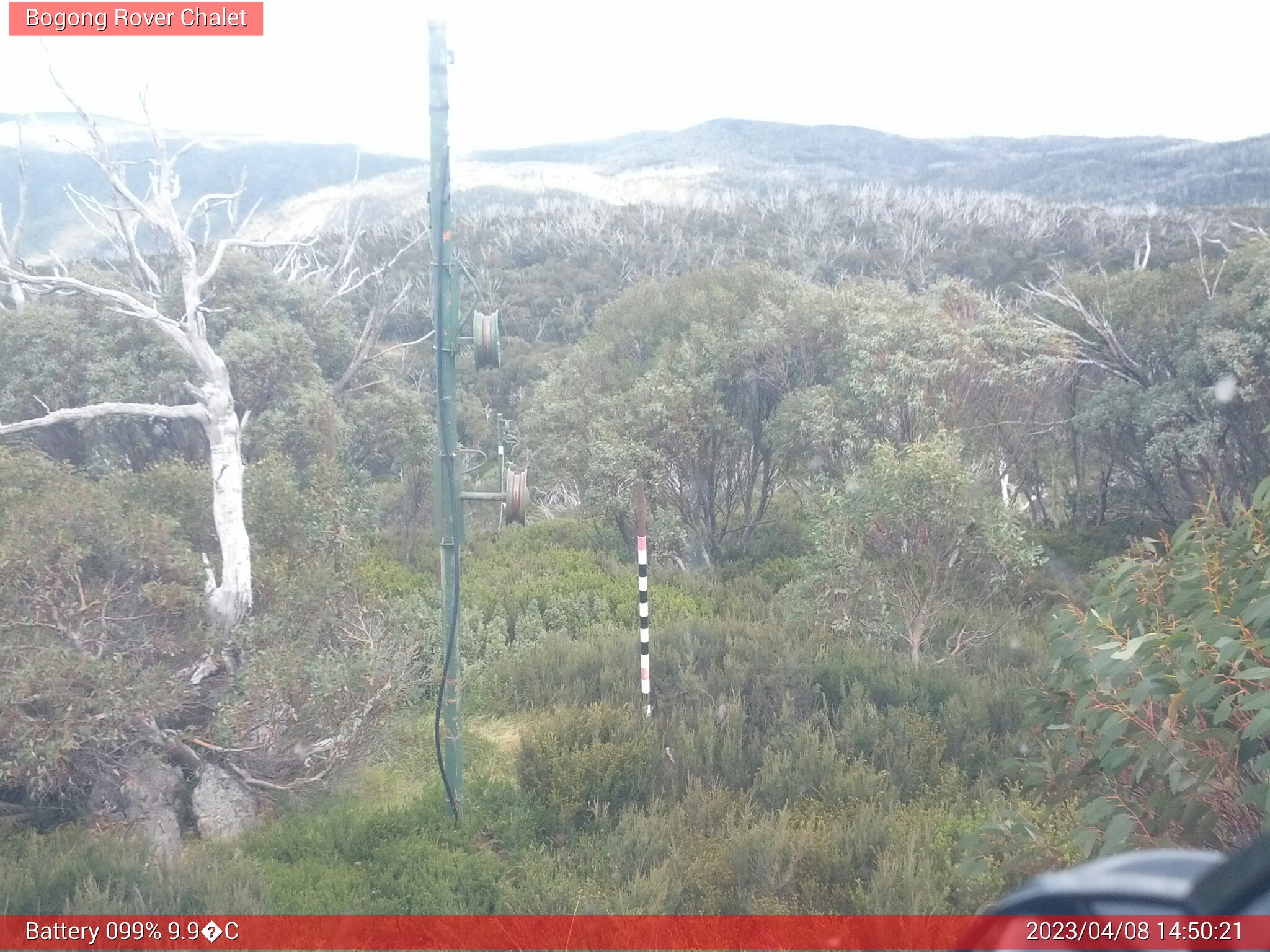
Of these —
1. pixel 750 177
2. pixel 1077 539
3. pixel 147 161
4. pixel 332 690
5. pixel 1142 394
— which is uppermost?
pixel 750 177

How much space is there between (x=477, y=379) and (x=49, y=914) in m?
23.2

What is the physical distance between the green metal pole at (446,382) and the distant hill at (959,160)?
37.1 meters

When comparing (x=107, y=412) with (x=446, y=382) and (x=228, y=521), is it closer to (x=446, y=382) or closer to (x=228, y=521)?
(x=228, y=521)

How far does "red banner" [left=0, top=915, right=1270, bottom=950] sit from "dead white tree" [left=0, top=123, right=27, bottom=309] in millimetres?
9712

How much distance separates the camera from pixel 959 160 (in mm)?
57750

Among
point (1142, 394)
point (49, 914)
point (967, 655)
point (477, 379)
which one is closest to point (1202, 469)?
point (1142, 394)

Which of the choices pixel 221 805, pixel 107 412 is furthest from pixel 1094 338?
pixel 221 805

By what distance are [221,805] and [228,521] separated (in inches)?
86.6

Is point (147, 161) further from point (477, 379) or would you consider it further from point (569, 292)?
point (569, 292)

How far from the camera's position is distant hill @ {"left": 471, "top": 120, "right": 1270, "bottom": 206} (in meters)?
36.9

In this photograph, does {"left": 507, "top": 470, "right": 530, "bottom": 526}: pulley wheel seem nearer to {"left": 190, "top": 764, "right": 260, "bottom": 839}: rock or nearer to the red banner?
the red banner

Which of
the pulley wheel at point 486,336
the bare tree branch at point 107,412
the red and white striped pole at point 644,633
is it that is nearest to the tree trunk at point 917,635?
the red and white striped pole at point 644,633

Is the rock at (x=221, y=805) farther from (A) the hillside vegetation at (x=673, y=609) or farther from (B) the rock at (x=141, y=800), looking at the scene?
(B) the rock at (x=141, y=800)

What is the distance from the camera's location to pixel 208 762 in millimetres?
6035
